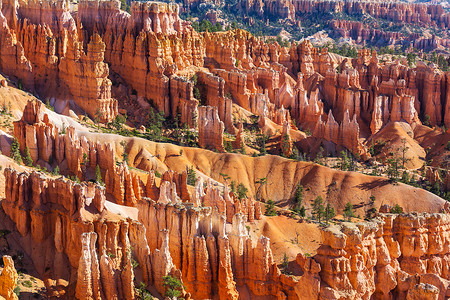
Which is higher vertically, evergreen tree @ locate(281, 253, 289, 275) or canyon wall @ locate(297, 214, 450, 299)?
canyon wall @ locate(297, 214, 450, 299)

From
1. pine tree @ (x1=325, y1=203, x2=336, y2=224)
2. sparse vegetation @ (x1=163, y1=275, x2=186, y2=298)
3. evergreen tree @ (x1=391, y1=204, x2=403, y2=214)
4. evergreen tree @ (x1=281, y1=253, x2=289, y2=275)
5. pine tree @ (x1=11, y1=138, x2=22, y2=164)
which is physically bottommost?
pine tree @ (x1=325, y1=203, x2=336, y2=224)

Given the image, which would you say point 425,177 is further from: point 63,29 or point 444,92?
point 63,29

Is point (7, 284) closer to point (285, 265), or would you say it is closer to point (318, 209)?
point (285, 265)

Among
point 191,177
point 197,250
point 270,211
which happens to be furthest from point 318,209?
point 197,250

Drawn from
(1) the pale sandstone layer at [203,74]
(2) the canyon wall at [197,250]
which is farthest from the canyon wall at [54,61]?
(2) the canyon wall at [197,250]

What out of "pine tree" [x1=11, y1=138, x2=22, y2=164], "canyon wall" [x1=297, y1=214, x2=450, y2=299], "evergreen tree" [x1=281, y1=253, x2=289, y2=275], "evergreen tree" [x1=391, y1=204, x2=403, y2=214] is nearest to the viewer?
"canyon wall" [x1=297, y1=214, x2=450, y2=299]

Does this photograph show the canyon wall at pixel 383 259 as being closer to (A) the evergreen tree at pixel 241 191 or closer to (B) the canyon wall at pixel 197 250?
(B) the canyon wall at pixel 197 250

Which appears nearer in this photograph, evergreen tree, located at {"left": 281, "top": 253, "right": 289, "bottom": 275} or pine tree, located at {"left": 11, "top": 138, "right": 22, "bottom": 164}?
evergreen tree, located at {"left": 281, "top": 253, "right": 289, "bottom": 275}

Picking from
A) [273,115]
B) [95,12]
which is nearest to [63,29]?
[95,12]

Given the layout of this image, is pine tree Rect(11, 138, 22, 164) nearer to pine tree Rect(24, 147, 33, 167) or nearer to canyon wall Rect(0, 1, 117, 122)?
pine tree Rect(24, 147, 33, 167)

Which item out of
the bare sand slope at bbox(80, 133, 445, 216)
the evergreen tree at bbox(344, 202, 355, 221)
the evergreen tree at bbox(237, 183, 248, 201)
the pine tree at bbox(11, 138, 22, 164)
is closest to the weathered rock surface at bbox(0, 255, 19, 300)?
the pine tree at bbox(11, 138, 22, 164)

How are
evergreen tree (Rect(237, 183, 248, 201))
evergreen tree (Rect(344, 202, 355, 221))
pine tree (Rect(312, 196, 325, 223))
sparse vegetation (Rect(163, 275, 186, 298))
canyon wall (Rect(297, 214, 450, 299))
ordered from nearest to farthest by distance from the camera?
canyon wall (Rect(297, 214, 450, 299)) → sparse vegetation (Rect(163, 275, 186, 298)) → pine tree (Rect(312, 196, 325, 223)) → evergreen tree (Rect(344, 202, 355, 221)) → evergreen tree (Rect(237, 183, 248, 201))
